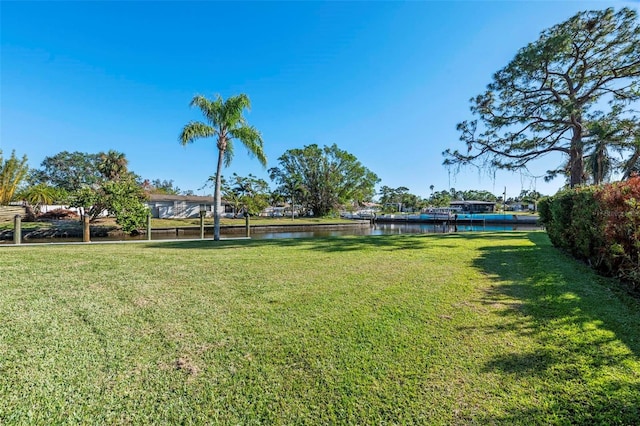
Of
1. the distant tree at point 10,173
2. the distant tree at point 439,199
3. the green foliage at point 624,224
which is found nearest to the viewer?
the green foliage at point 624,224

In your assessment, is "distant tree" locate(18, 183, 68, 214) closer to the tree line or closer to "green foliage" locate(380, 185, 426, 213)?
the tree line

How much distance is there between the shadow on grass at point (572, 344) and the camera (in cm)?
191

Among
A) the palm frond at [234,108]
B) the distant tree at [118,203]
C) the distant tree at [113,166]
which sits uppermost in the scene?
the distant tree at [113,166]

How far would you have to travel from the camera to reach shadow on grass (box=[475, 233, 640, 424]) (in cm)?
191

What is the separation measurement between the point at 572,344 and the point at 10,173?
22627mm

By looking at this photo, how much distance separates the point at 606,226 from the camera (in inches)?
165

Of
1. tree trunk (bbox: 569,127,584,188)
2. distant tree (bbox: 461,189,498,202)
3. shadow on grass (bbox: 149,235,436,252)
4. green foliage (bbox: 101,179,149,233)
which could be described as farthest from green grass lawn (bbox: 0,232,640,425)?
distant tree (bbox: 461,189,498,202)

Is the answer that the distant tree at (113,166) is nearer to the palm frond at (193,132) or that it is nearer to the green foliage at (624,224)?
the palm frond at (193,132)

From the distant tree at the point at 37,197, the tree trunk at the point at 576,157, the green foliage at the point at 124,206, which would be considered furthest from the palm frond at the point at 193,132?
the distant tree at the point at 37,197

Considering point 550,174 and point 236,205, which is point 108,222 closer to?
point 236,205

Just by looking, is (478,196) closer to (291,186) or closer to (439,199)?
(439,199)

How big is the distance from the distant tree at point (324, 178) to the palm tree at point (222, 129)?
99.3 ft

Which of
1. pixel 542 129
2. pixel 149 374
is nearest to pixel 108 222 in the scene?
pixel 149 374

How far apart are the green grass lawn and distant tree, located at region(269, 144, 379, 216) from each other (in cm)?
3741
